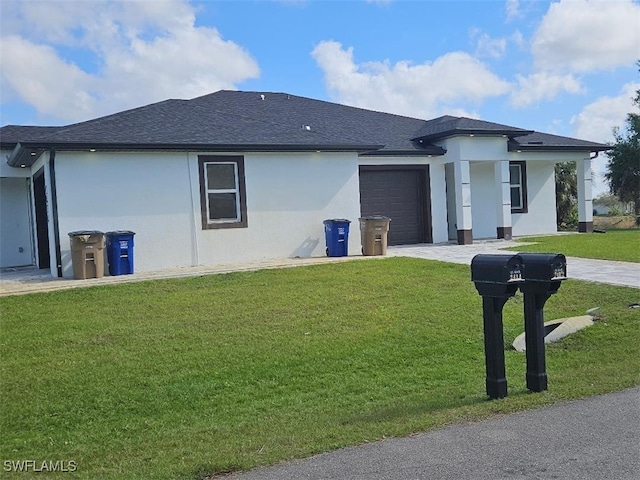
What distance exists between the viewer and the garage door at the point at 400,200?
19875 mm

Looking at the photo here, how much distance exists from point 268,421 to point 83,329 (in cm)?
419

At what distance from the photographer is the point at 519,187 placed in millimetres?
23453

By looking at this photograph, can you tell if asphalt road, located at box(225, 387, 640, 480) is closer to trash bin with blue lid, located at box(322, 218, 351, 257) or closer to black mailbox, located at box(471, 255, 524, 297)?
black mailbox, located at box(471, 255, 524, 297)

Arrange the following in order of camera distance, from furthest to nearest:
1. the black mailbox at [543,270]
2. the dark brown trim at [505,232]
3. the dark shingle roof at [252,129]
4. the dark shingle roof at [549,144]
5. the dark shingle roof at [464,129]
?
the dark shingle roof at [549,144]
the dark brown trim at [505,232]
the dark shingle roof at [464,129]
the dark shingle roof at [252,129]
the black mailbox at [543,270]

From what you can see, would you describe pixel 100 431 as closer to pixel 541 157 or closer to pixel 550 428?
pixel 550 428

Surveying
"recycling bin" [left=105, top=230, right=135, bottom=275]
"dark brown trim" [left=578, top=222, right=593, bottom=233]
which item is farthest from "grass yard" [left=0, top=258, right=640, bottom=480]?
"dark brown trim" [left=578, top=222, right=593, bottom=233]

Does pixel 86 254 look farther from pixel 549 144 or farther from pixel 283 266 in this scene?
pixel 549 144

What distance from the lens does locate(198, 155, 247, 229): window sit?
15.5 metres

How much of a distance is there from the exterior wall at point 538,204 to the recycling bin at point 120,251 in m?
14.5

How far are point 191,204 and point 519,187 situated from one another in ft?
43.8

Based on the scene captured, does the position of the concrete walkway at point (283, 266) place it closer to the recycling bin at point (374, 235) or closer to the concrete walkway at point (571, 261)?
the concrete walkway at point (571, 261)

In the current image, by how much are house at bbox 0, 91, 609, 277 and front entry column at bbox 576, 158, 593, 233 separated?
0.87m

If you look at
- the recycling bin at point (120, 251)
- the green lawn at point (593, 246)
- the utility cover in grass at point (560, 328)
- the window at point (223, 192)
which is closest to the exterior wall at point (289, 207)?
the window at point (223, 192)

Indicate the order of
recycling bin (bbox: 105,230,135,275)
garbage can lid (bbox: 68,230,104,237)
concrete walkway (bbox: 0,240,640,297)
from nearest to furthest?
concrete walkway (bbox: 0,240,640,297) < garbage can lid (bbox: 68,230,104,237) < recycling bin (bbox: 105,230,135,275)
